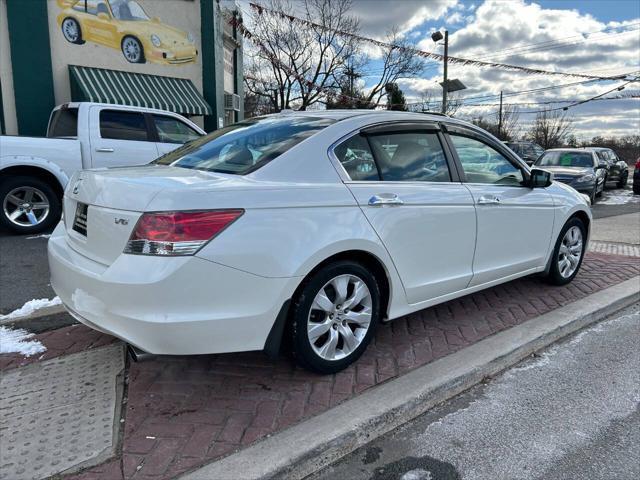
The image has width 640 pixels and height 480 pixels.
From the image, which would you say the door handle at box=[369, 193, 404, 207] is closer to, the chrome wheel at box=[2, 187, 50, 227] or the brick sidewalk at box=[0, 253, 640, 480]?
the brick sidewalk at box=[0, 253, 640, 480]

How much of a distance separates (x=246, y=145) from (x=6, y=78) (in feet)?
37.6

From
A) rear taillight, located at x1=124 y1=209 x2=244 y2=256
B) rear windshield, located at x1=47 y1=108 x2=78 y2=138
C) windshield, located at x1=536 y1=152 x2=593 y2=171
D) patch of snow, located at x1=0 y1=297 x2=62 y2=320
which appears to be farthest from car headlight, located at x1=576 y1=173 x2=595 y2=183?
rear taillight, located at x1=124 y1=209 x2=244 y2=256

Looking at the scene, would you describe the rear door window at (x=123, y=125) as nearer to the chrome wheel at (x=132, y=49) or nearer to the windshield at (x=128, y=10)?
the chrome wheel at (x=132, y=49)

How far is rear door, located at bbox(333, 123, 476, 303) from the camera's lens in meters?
3.17

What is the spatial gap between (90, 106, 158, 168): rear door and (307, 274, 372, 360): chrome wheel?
5541 mm

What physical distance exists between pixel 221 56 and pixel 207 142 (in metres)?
13.0

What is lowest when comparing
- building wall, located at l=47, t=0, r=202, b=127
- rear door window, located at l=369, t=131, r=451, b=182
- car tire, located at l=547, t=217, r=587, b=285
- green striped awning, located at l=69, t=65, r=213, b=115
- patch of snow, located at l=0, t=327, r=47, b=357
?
patch of snow, located at l=0, t=327, r=47, b=357

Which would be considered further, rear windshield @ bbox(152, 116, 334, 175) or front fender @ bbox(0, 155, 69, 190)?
front fender @ bbox(0, 155, 69, 190)

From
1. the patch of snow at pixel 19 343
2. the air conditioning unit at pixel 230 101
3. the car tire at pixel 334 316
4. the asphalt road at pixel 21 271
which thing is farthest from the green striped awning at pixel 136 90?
Answer: the car tire at pixel 334 316

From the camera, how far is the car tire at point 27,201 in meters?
6.80

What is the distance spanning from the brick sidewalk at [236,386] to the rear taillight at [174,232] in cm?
93

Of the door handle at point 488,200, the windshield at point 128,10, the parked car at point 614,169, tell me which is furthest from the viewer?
the parked car at point 614,169

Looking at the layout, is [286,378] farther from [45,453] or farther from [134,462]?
[45,453]

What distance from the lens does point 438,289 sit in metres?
3.60
